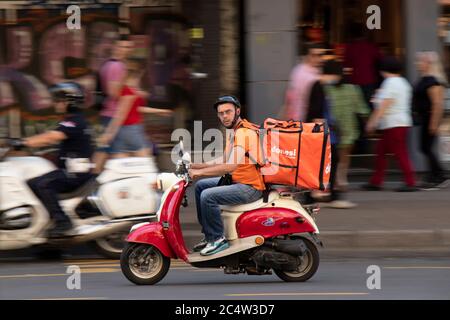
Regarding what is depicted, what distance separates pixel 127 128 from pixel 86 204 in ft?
5.69

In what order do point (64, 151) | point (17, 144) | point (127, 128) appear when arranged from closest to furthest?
point (17, 144) → point (64, 151) → point (127, 128)

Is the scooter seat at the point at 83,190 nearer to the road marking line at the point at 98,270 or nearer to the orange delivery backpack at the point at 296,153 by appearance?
the road marking line at the point at 98,270

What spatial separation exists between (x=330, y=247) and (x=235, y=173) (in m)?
2.46

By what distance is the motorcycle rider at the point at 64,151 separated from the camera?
389 inches

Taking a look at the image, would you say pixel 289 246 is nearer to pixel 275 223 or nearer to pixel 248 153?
pixel 275 223

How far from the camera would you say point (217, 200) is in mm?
8359

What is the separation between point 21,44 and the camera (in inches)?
564

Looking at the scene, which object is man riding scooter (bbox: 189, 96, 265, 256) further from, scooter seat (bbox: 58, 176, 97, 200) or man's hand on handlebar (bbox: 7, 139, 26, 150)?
man's hand on handlebar (bbox: 7, 139, 26, 150)

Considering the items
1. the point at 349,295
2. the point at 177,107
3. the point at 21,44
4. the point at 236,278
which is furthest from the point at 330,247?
the point at 21,44

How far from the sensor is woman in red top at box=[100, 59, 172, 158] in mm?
11492

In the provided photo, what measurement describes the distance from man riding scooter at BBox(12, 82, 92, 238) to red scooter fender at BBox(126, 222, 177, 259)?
171 cm

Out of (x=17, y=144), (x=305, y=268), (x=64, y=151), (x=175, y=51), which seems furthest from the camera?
(x=175, y=51)

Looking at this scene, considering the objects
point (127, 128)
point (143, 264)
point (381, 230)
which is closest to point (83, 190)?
point (127, 128)

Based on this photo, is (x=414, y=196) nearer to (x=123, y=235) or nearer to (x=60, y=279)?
(x=123, y=235)
